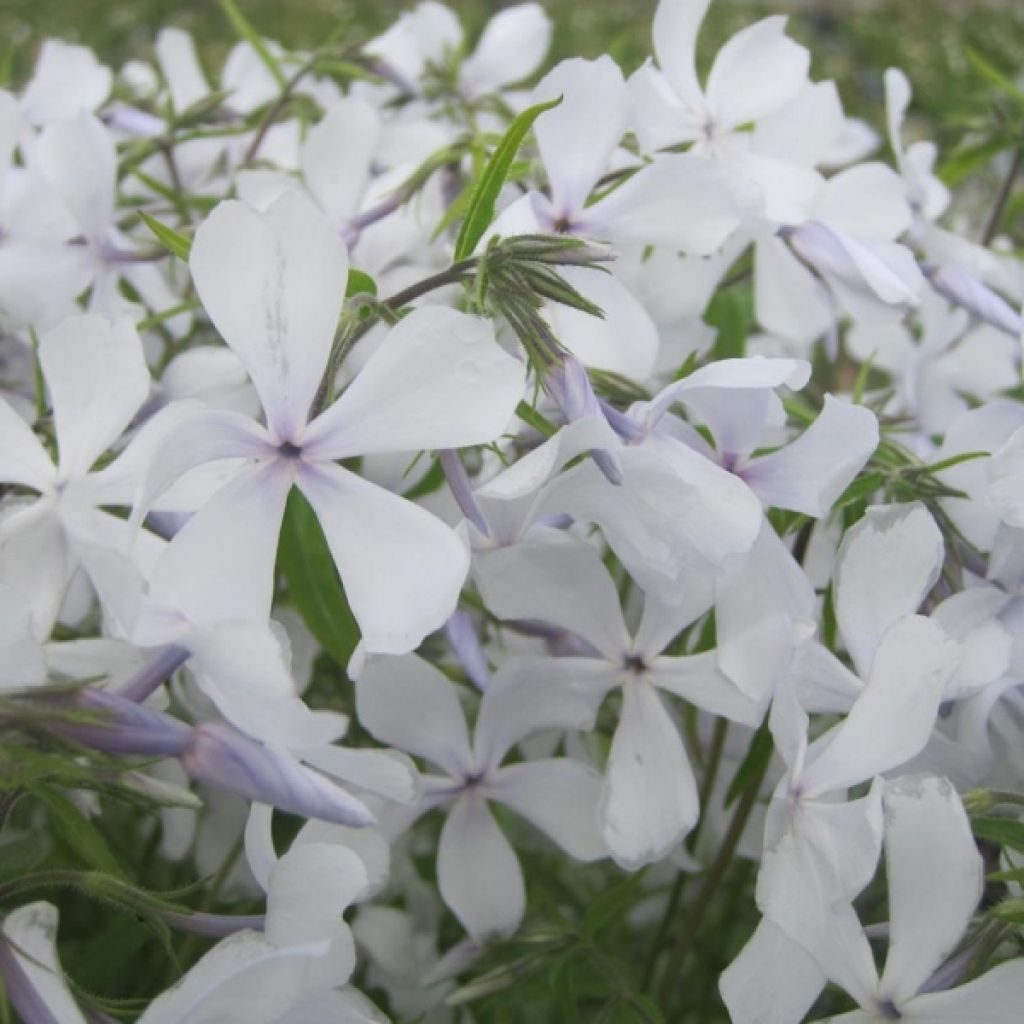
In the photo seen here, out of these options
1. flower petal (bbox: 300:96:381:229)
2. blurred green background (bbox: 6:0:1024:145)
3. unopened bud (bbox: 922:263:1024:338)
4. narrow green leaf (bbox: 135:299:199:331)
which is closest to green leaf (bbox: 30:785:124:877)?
narrow green leaf (bbox: 135:299:199:331)

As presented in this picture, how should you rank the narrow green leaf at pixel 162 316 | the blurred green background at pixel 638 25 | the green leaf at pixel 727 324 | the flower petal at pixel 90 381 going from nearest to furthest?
the flower petal at pixel 90 381
the narrow green leaf at pixel 162 316
the green leaf at pixel 727 324
the blurred green background at pixel 638 25

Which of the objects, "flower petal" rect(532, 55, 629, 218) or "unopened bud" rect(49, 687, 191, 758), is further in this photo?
"flower petal" rect(532, 55, 629, 218)

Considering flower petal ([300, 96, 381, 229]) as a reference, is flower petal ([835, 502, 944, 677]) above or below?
below

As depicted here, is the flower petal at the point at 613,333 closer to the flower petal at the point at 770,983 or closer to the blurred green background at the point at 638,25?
the flower petal at the point at 770,983

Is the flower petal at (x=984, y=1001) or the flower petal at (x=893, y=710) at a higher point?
the flower petal at (x=893, y=710)

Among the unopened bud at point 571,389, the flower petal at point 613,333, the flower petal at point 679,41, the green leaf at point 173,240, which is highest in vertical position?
the flower petal at point 679,41

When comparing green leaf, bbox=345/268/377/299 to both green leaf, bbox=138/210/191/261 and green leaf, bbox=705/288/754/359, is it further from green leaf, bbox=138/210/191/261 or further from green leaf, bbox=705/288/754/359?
green leaf, bbox=705/288/754/359

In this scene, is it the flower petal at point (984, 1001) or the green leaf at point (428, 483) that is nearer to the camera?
the flower petal at point (984, 1001)

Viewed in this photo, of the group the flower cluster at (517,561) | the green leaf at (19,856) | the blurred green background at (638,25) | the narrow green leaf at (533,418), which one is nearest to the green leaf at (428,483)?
the flower cluster at (517,561)
